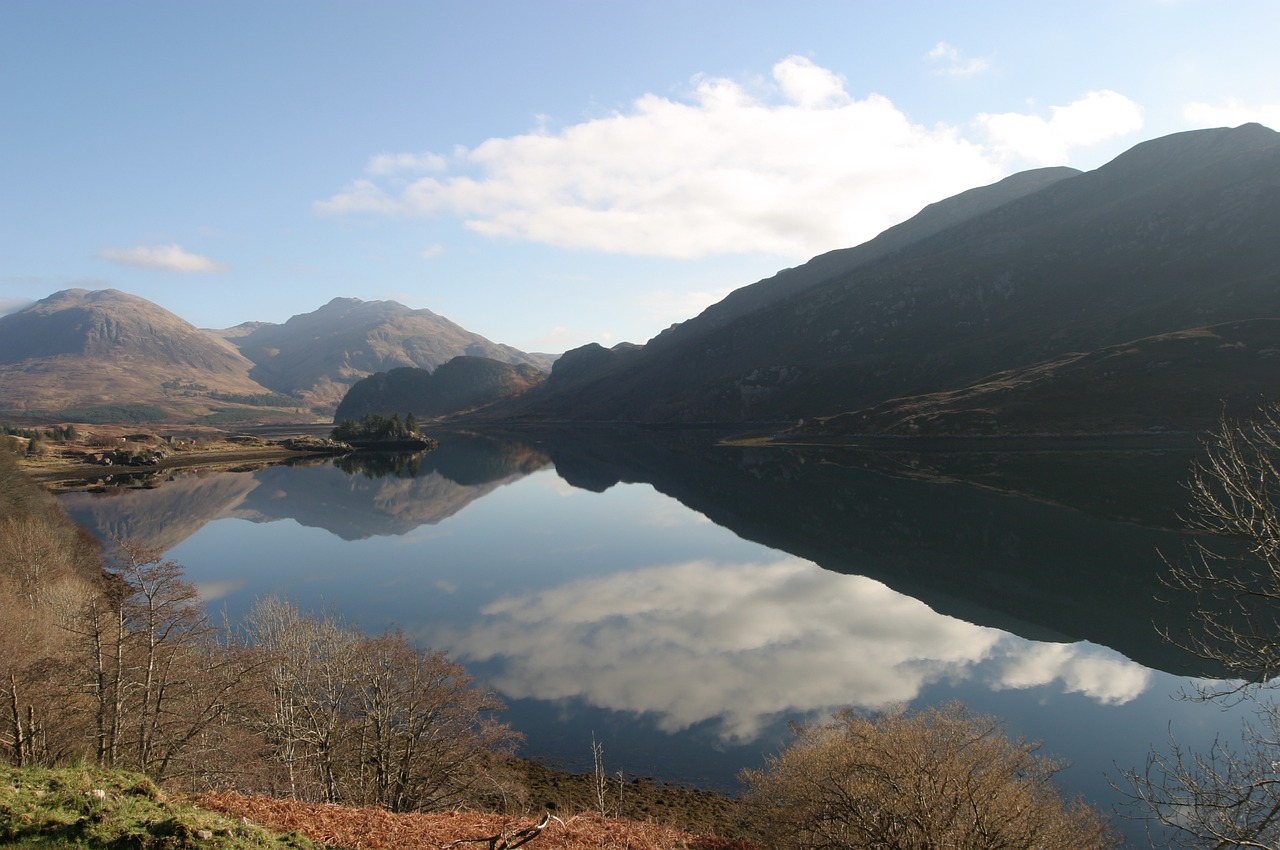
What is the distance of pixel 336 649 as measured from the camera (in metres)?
32.1

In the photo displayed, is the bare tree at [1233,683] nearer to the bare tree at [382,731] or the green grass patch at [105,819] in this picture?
the green grass patch at [105,819]

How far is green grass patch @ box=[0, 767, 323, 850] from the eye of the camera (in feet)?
40.3

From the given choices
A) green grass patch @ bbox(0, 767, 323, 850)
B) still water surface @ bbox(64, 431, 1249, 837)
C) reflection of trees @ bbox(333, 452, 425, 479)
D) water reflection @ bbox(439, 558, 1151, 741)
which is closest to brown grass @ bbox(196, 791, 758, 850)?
green grass patch @ bbox(0, 767, 323, 850)

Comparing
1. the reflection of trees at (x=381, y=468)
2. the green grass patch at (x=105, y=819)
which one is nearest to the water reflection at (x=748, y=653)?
the green grass patch at (x=105, y=819)

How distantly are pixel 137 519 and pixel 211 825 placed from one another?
366 ft

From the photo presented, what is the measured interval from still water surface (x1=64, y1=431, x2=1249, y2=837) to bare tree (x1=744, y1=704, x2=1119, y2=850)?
328 inches

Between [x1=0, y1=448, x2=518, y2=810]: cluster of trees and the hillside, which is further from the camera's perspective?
the hillside

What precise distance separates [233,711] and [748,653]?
98.5 feet

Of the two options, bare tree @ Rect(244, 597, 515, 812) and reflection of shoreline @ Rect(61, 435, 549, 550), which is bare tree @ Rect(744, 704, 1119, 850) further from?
reflection of shoreline @ Rect(61, 435, 549, 550)

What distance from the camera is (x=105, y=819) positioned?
42.5 feet

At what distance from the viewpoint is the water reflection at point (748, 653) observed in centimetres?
3697

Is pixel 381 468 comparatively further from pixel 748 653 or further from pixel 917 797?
pixel 917 797

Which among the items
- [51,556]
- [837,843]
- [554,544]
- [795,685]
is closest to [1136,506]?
[795,685]

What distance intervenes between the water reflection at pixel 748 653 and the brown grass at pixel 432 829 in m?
15.1
